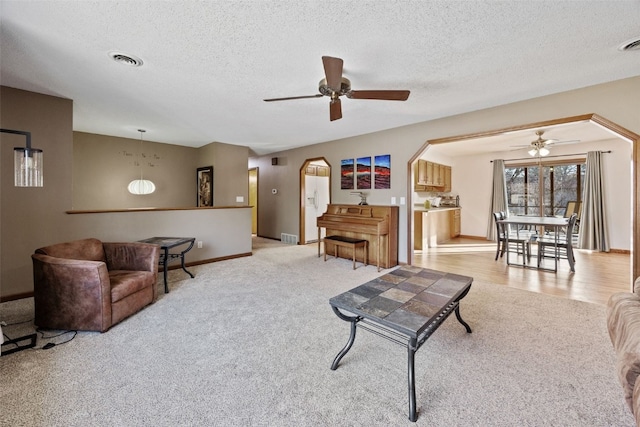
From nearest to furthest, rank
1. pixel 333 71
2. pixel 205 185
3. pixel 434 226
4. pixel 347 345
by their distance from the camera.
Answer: pixel 347 345 < pixel 333 71 < pixel 205 185 < pixel 434 226

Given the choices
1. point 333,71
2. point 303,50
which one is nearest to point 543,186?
point 333,71

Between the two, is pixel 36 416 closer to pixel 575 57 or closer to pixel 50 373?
pixel 50 373

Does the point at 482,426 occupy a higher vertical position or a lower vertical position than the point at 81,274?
lower

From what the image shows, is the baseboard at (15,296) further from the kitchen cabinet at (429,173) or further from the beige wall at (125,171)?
the kitchen cabinet at (429,173)

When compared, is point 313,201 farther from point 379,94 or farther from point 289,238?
point 379,94

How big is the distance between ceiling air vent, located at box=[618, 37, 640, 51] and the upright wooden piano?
2.95 meters

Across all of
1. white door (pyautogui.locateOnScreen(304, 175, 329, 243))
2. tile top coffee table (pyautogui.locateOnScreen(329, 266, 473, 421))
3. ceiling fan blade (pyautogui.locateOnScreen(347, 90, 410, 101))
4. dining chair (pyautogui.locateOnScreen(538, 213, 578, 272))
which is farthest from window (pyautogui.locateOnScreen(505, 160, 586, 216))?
tile top coffee table (pyautogui.locateOnScreen(329, 266, 473, 421))

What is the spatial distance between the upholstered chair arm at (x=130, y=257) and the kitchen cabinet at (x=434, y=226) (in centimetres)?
502

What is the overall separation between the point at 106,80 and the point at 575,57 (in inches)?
181

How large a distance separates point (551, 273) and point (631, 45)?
317cm

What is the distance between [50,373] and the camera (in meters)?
1.77

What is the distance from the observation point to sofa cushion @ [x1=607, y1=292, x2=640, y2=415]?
1.08m

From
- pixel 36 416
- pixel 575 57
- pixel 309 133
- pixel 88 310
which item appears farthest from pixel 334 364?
pixel 309 133

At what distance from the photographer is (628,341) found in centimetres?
119
